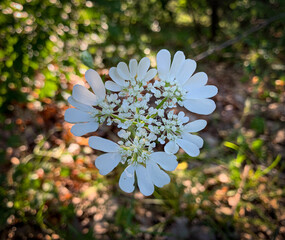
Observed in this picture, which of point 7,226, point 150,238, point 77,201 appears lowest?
point 150,238

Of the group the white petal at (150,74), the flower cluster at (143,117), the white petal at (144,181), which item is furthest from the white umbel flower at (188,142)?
the white petal at (150,74)

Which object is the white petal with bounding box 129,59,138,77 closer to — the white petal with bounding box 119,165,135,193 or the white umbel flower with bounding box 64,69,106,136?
the white umbel flower with bounding box 64,69,106,136

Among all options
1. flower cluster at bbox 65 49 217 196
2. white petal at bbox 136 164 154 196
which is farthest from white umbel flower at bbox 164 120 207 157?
white petal at bbox 136 164 154 196

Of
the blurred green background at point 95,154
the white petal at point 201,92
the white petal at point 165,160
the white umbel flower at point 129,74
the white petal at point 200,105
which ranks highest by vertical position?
the white umbel flower at point 129,74

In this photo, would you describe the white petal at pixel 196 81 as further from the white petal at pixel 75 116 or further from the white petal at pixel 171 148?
the white petal at pixel 75 116

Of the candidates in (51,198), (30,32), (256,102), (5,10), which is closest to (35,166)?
(51,198)

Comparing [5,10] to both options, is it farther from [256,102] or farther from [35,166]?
[256,102]
